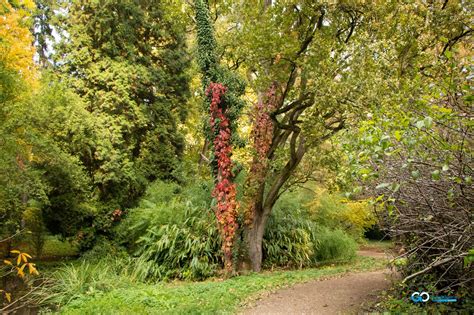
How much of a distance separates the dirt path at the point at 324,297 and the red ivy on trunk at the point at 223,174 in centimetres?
222

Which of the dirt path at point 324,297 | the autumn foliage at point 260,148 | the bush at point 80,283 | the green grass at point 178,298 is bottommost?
the dirt path at point 324,297

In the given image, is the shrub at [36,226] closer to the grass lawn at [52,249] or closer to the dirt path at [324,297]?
the grass lawn at [52,249]

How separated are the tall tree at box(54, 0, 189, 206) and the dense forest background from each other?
54mm

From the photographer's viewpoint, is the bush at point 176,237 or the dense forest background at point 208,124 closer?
the dense forest background at point 208,124

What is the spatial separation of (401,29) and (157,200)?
28.2 feet

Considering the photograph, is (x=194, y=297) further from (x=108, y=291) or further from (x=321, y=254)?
(x=321, y=254)

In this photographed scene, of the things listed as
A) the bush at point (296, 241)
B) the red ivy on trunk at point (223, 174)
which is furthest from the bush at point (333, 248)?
the red ivy on trunk at point (223, 174)

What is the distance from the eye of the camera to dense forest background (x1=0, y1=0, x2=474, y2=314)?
7.32 meters

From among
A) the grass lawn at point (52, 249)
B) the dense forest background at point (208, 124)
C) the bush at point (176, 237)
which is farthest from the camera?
the grass lawn at point (52, 249)

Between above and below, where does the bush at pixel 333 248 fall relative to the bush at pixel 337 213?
below

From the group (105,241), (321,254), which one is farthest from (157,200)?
(321,254)

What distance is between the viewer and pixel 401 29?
24.4 feet

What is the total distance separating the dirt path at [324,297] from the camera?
6.05 meters

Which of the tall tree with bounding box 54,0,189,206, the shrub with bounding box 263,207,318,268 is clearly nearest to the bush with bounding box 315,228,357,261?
the shrub with bounding box 263,207,318,268
